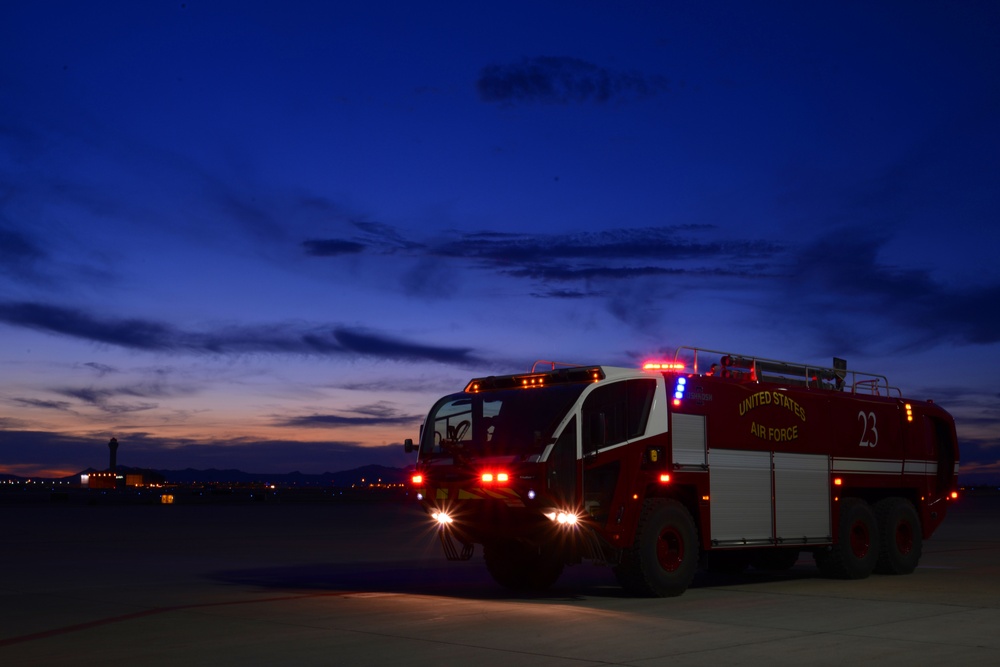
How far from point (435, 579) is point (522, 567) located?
7.23ft

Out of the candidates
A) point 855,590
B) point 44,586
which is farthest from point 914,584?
point 44,586

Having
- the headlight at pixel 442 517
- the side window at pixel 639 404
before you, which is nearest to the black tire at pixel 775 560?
the side window at pixel 639 404

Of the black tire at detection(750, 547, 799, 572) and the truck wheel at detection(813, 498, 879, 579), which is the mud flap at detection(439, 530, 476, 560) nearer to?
the black tire at detection(750, 547, 799, 572)

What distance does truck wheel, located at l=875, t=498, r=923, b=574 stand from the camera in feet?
64.6

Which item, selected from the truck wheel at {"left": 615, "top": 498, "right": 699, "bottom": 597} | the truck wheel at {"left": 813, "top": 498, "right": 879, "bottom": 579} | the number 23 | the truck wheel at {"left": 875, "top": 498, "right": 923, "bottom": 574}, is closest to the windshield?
the truck wheel at {"left": 615, "top": 498, "right": 699, "bottom": 597}

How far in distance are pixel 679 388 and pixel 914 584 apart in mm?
5426

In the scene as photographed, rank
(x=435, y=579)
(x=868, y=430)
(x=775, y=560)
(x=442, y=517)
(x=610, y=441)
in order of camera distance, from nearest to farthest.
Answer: (x=610, y=441), (x=442, y=517), (x=435, y=579), (x=868, y=430), (x=775, y=560)

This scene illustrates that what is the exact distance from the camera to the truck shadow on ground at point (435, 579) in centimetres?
1648

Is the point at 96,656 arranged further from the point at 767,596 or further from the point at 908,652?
the point at 767,596

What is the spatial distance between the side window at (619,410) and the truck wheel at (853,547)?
5.32 m

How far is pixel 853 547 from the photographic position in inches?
754

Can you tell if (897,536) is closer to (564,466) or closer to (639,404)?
(639,404)

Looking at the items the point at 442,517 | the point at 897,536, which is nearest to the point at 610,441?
the point at 442,517

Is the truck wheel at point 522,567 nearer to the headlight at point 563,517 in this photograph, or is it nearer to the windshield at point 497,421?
the windshield at point 497,421
